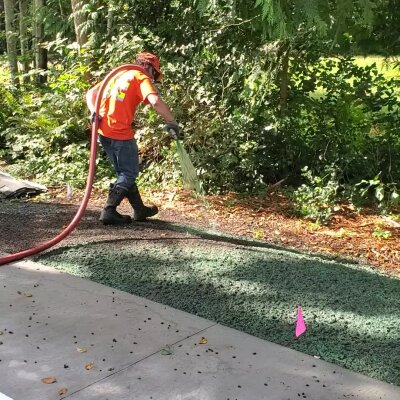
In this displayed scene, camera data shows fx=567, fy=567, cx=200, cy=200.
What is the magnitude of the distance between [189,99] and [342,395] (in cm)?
635

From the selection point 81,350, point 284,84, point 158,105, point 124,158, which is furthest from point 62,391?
point 284,84

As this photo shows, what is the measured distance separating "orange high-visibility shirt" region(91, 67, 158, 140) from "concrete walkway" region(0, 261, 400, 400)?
2.14 metres

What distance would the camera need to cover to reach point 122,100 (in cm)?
572

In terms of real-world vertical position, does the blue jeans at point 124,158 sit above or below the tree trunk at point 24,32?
below

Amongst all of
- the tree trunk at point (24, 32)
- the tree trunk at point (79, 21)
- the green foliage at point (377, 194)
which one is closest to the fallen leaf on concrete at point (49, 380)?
the green foliage at point (377, 194)

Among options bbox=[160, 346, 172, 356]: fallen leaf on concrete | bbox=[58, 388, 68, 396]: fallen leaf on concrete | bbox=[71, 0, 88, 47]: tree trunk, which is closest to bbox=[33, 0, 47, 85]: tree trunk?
bbox=[71, 0, 88, 47]: tree trunk

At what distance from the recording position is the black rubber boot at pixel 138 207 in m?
6.12

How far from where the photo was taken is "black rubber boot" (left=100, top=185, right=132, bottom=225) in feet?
19.6

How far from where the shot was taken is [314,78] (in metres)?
8.52

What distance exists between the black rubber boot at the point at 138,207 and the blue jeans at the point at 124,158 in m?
0.11

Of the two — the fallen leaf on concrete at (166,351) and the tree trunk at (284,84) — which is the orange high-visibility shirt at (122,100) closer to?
the fallen leaf on concrete at (166,351)

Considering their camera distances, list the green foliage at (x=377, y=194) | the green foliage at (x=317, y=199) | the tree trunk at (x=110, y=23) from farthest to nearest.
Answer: the tree trunk at (x=110, y=23), the green foliage at (x=377, y=194), the green foliage at (x=317, y=199)

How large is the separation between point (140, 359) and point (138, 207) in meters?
2.98

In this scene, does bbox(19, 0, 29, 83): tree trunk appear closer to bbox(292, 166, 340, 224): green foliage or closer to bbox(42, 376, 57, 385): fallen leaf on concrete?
bbox(292, 166, 340, 224): green foliage
